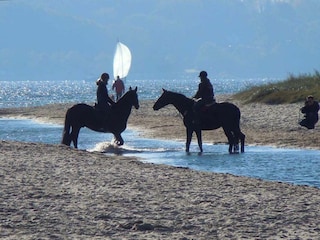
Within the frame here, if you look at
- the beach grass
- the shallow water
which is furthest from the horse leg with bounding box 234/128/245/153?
the beach grass

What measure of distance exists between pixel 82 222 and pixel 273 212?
2291mm

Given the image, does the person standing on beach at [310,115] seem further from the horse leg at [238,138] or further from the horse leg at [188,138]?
the horse leg at [188,138]

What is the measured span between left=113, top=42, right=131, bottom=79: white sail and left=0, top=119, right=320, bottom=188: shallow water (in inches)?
871

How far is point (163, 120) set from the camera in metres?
36.3

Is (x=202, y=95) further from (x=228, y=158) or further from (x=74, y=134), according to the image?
(x=74, y=134)

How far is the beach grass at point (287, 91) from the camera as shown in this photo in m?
38.9

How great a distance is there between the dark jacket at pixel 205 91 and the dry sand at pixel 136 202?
3.78 metres

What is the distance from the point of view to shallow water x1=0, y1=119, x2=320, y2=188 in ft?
58.9

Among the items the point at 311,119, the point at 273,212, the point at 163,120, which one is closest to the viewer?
the point at 273,212

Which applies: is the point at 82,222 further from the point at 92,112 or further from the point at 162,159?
the point at 92,112

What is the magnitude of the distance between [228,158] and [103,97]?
134 inches

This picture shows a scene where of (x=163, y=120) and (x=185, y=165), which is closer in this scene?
(x=185, y=165)

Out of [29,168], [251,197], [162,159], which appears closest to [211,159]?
[162,159]

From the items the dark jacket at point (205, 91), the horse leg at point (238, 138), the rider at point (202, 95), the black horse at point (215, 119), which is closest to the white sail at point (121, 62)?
the black horse at point (215, 119)
